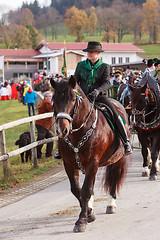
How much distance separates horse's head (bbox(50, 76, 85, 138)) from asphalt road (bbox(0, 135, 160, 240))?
1.61 m

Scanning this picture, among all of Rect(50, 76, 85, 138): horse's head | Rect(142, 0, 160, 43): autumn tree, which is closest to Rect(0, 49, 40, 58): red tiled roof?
Rect(142, 0, 160, 43): autumn tree

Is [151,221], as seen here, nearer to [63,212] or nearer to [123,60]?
[63,212]

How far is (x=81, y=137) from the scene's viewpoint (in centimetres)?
488

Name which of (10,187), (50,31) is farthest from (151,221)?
(50,31)

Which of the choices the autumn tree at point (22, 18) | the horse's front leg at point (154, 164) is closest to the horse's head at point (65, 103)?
the horse's front leg at point (154, 164)

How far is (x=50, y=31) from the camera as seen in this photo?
149m

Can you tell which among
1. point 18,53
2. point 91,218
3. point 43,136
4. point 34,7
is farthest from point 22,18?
point 91,218

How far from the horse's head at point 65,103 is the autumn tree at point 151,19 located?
107250 mm

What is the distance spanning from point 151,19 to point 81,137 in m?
115

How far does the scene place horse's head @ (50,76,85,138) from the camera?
13.9ft

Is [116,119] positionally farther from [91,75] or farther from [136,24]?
[136,24]

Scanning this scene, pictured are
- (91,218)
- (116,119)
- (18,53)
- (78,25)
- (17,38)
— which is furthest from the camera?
(78,25)

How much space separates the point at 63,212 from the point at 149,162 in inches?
139

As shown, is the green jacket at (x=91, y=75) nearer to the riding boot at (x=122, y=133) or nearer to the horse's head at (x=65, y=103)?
the riding boot at (x=122, y=133)
